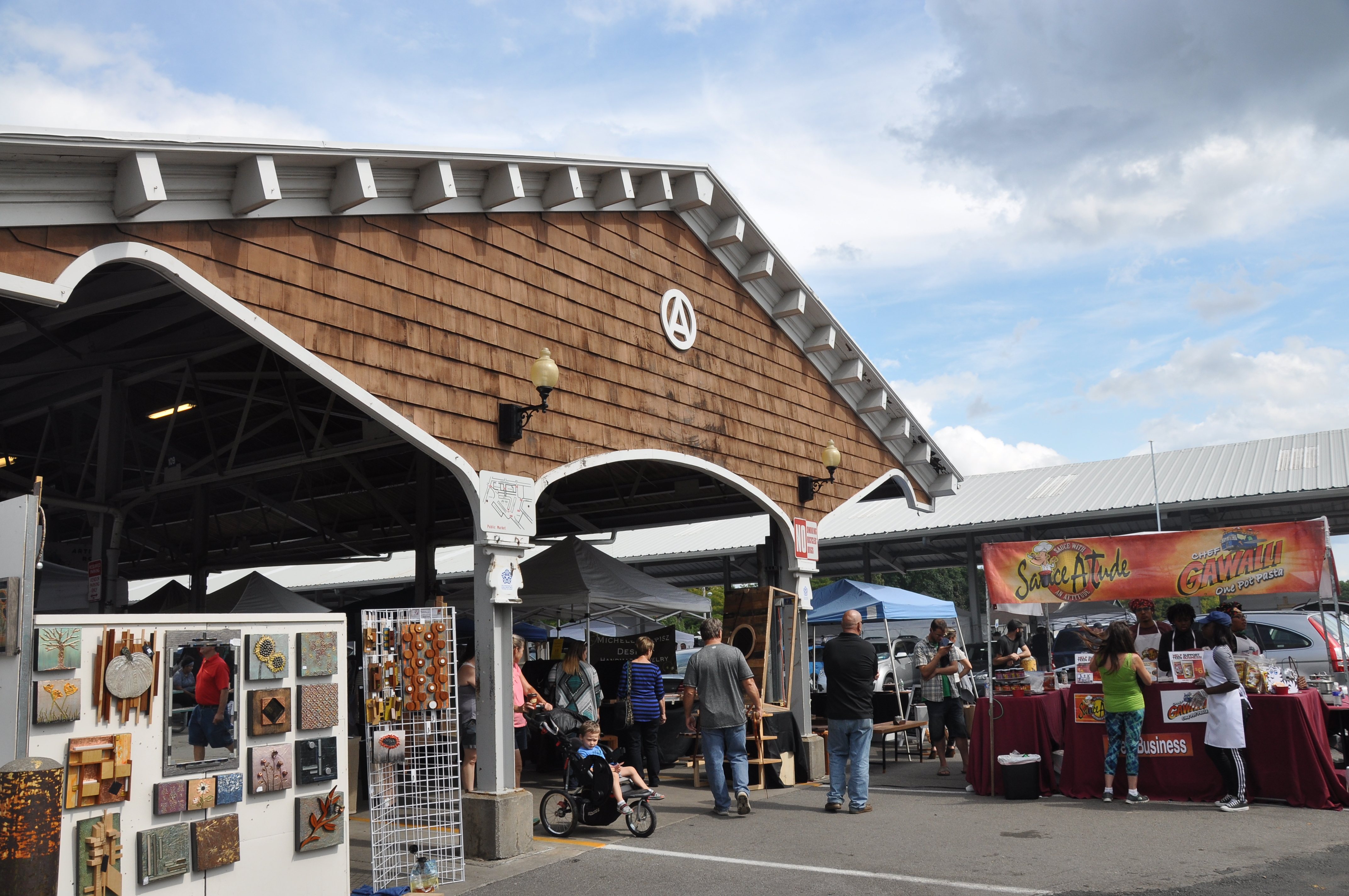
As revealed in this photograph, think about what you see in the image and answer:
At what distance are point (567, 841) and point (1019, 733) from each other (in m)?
4.52

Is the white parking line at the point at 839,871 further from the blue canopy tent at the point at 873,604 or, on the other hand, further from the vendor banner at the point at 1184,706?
the blue canopy tent at the point at 873,604

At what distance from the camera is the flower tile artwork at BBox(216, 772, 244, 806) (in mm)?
5293

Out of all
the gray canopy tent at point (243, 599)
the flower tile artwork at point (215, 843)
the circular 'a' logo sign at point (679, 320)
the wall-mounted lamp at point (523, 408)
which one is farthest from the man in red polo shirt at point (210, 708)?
the gray canopy tent at point (243, 599)

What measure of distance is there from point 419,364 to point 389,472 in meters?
8.96

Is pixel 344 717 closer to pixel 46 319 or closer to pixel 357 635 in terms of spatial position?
pixel 46 319

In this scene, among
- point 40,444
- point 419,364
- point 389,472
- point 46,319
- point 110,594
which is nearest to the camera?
point 419,364

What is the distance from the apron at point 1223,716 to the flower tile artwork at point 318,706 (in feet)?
22.9

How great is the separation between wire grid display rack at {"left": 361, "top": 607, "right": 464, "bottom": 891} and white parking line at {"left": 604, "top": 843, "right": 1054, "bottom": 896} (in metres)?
1.38

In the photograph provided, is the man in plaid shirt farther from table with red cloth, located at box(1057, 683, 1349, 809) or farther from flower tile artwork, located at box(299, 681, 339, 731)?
flower tile artwork, located at box(299, 681, 339, 731)

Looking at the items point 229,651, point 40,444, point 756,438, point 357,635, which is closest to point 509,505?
point 229,651

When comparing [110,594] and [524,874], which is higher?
[110,594]

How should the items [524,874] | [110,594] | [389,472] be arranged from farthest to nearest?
[389,472] → [110,594] → [524,874]

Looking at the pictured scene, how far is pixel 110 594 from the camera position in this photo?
11438 millimetres

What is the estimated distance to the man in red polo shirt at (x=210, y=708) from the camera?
5227mm
